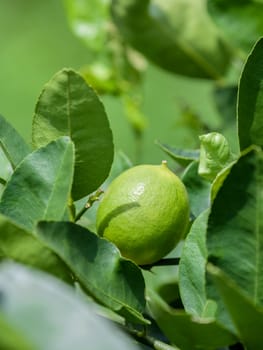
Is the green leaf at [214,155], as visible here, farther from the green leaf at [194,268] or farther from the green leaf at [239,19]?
the green leaf at [239,19]

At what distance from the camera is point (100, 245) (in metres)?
0.84

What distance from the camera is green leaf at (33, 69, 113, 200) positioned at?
2.96ft

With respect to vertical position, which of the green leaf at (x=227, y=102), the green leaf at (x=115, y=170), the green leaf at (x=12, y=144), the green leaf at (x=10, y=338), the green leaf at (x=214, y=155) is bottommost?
the green leaf at (x=227, y=102)

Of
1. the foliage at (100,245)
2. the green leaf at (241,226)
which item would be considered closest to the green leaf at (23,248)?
the foliage at (100,245)

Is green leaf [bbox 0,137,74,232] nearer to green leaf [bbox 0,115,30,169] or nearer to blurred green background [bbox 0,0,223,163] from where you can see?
green leaf [bbox 0,115,30,169]

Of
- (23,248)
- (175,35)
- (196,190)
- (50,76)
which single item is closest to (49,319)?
(23,248)

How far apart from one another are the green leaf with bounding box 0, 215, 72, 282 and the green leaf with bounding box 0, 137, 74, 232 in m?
0.06

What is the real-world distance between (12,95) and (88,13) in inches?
70.1

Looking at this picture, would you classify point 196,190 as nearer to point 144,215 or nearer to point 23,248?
point 144,215

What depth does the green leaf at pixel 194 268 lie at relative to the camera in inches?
34.8

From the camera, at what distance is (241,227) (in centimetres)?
78

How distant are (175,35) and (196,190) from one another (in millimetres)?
682

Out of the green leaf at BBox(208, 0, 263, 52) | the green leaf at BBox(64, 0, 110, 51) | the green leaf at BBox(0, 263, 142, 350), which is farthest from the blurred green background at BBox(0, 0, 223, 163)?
the green leaf at BBox(0, 263, 142, 350)

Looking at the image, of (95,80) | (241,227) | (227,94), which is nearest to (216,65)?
(227,94)
